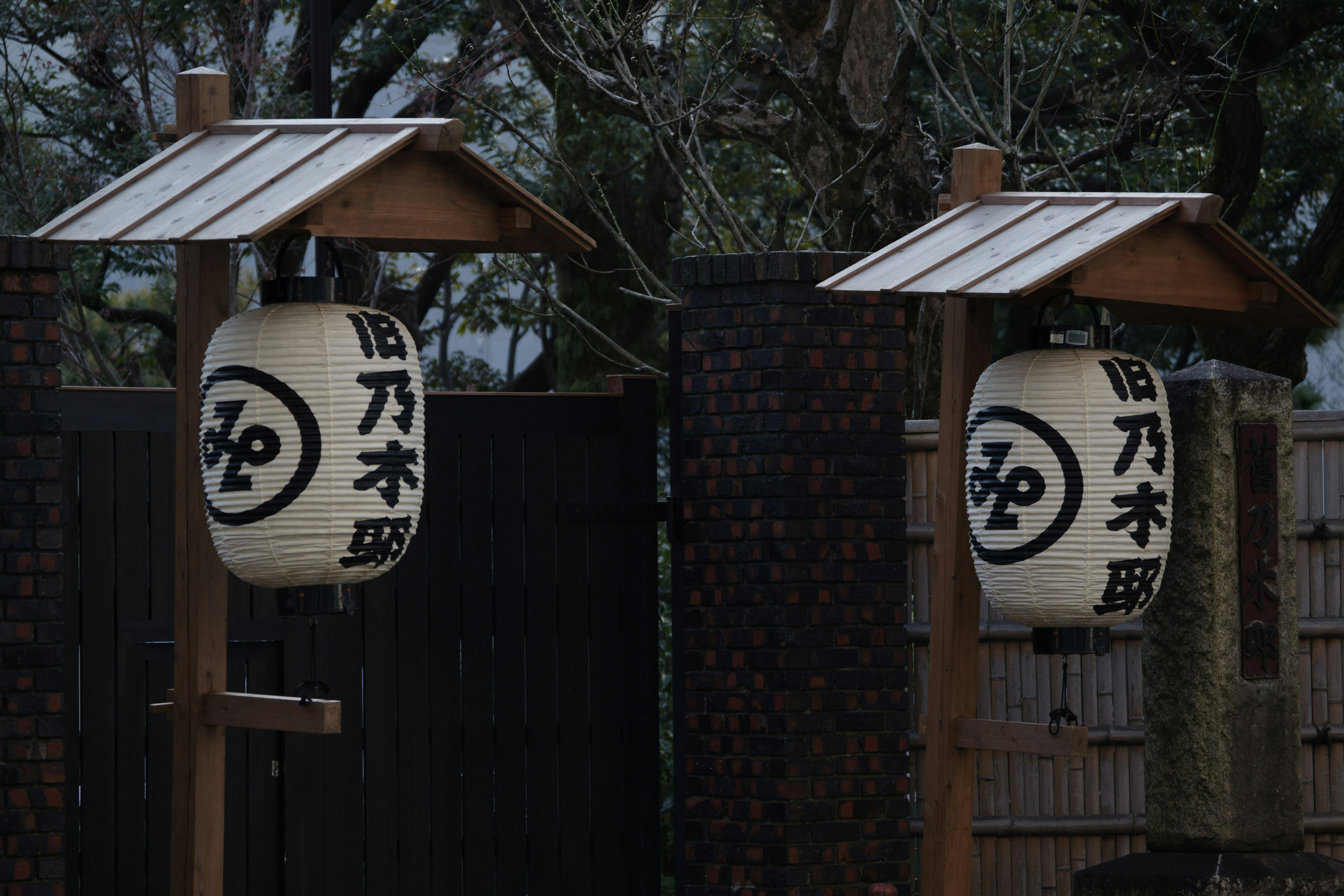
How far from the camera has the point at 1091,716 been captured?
19.6 feet

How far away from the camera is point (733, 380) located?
549cm

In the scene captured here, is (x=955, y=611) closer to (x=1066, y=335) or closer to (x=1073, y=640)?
(x=1073, y=640)

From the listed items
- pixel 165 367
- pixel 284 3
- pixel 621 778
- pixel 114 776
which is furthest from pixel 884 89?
pixel 165 367

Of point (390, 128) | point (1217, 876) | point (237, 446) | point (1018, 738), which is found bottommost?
point (1217, 876)

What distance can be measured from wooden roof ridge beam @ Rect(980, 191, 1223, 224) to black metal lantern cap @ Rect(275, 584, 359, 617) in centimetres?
219

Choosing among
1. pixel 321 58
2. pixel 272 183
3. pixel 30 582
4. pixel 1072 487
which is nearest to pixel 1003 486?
pixel 1072 487

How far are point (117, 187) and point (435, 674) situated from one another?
2.19 meters

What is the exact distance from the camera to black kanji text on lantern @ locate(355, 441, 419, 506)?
3.89 metres

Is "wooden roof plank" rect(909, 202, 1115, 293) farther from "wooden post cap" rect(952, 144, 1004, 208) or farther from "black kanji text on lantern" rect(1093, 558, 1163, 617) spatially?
"black kanji text on lantern" rect(1093, 558, 1163, 617)

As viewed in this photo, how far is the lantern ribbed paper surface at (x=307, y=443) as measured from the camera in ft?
12.6

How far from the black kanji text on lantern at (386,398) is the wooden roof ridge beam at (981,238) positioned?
127 centimetres

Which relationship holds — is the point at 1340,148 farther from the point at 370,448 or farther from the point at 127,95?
the point at 370,448

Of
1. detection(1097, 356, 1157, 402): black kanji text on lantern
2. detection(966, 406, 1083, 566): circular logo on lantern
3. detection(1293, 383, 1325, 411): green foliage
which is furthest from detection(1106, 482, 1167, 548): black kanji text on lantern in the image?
detection(1293, 383, 1325, 411): green foliage

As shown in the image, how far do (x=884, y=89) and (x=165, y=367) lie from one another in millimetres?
7810
